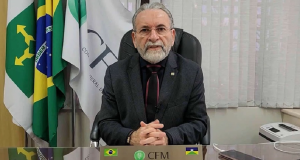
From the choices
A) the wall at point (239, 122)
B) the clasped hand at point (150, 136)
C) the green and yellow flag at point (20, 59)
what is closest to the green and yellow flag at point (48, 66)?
the green and yellow flag at point (20, 59)

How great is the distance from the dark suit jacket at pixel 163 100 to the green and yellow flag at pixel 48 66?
2.09 feet

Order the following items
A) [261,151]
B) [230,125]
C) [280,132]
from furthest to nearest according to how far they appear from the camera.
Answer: [230,125], [280,132], [261,151]

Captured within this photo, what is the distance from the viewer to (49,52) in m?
1.98

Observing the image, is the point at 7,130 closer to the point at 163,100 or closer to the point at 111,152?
the point at 163,100

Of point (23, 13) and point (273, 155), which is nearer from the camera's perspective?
point (273, 155)

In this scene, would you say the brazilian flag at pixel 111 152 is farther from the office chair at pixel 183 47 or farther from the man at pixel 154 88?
the office chair at pixel 183 47

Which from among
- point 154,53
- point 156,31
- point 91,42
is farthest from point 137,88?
point 91,42

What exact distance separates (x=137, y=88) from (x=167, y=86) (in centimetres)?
17

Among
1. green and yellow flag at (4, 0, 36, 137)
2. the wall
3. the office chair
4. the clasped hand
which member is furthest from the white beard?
the wall

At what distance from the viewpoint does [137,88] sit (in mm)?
1480

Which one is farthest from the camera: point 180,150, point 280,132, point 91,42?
point 91,42

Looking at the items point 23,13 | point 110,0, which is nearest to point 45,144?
point 23,13

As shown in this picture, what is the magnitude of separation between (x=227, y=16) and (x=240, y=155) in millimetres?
1544

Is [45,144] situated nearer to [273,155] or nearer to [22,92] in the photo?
[22,92]
